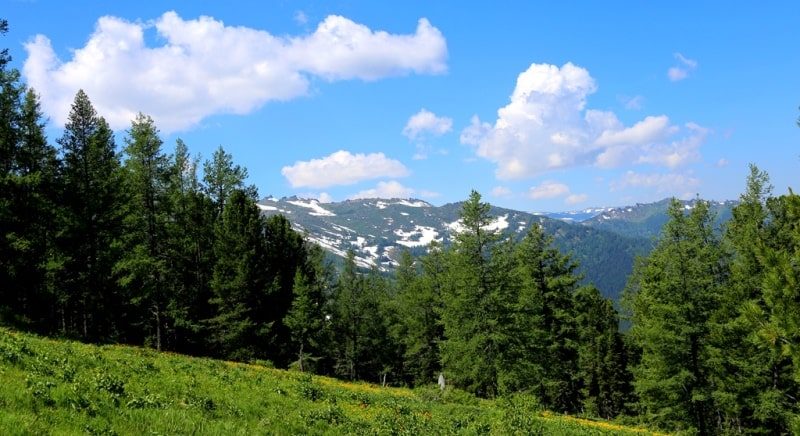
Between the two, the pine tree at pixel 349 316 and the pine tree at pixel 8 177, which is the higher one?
the pine tree at pixel 8 177

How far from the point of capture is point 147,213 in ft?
146

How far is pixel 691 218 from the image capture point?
129 ft

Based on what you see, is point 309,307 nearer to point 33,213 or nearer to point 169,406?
point 33,213

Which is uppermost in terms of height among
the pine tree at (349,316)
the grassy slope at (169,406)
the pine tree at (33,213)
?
the pine tree at (33,213)

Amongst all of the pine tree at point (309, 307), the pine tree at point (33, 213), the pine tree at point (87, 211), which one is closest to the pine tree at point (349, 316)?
the pine tree at point (309, 307)

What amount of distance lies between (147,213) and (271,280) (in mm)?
13806

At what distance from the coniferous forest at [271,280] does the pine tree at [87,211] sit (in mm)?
103

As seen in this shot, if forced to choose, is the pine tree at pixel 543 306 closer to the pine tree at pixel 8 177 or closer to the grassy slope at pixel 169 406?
the grassy slope at pixel 169 406

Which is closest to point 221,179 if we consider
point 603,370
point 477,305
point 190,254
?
point 190,254

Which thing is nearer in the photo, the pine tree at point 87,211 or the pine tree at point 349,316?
the pine tree at point 87,211

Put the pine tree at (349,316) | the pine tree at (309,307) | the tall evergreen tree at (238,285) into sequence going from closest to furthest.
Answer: the tall evergreen tree at (238,285), the pine tree at (309,307), the pine tree at (349,316)

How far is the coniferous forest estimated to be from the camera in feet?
115

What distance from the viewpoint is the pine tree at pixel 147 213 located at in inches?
1636

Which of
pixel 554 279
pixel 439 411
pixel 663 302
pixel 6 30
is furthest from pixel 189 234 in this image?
pixel 663 302
